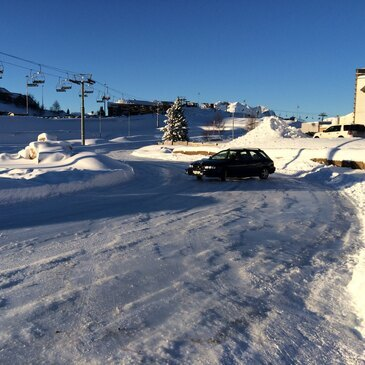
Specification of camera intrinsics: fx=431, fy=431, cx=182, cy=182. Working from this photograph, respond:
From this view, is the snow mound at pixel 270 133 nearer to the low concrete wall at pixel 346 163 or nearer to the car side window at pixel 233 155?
the low concrete wall at pixel 346 163

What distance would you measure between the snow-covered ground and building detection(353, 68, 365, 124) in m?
39.0

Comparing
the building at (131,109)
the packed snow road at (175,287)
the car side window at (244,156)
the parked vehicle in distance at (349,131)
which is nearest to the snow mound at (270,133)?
the parked vehicle in distance at (349,131)

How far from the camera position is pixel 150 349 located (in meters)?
3.50

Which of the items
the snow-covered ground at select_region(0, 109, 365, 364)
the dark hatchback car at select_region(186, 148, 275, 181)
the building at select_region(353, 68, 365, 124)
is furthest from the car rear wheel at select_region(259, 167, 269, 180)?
the building at select_region(353, 68, 365, 124)

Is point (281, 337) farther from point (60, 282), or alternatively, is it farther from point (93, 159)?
point (93, 159)

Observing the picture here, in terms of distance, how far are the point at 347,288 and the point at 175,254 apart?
2391 mm

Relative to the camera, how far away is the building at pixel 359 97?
154 feet

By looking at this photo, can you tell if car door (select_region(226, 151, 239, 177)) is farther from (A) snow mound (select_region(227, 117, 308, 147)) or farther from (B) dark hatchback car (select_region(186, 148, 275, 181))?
(A) snow mound (select_region(227, 117, 308, 147))

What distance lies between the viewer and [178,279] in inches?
205

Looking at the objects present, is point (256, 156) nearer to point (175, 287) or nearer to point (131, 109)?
point (175, 287)

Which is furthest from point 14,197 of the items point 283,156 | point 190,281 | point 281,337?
point 283,156

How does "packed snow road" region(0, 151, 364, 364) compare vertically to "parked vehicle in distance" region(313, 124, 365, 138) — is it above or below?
below

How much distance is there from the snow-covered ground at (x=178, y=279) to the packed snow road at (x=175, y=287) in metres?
0.02

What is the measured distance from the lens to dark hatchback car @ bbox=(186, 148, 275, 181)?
1697cm
